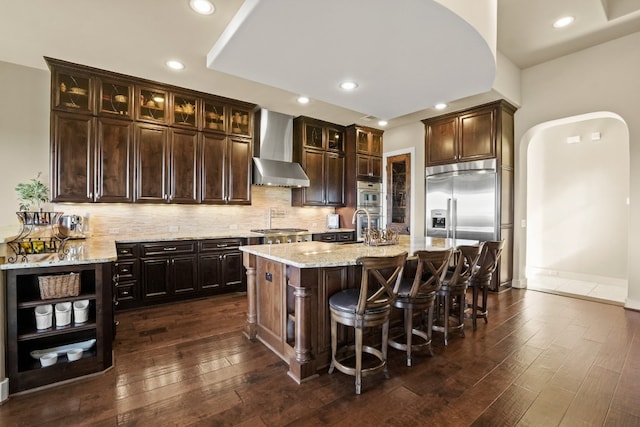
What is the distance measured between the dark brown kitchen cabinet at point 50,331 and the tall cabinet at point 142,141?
1.81 m

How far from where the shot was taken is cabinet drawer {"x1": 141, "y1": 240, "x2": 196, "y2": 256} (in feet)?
12.7

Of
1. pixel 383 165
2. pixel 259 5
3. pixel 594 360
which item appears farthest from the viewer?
Answer: pixel 383 165

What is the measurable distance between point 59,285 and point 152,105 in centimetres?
283

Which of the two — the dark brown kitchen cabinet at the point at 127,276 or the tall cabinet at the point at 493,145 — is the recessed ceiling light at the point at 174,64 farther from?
the tall cabinet at the point at 493,145

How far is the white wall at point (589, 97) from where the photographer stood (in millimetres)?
3848

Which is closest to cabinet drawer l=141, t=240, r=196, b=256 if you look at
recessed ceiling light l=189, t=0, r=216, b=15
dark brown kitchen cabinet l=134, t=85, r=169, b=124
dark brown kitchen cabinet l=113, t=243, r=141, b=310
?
dark brown kitchen cabinet l=113, t=243, r=141, b=310

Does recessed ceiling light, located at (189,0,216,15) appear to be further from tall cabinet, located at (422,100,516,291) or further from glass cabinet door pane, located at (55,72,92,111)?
tall cabinet, located at (422,100,516,291)

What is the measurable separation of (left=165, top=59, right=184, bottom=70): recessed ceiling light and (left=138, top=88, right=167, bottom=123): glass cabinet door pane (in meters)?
0.70

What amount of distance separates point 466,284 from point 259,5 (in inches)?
118

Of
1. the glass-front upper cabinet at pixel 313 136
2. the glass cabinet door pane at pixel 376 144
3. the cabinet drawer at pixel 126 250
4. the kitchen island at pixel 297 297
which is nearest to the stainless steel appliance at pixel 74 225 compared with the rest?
the cabinet drawer at pixel 126 250

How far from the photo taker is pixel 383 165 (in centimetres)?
664

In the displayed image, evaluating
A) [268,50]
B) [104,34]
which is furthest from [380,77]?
[104,34]

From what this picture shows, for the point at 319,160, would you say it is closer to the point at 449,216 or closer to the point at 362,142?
the point at 362,142

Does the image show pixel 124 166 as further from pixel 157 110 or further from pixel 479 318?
pixel 479 318
